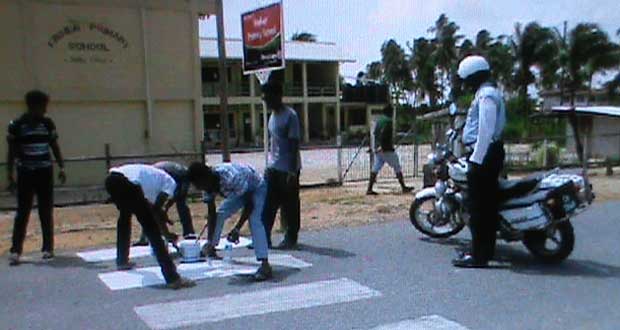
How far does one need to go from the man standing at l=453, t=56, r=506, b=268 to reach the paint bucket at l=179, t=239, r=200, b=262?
8.85ft

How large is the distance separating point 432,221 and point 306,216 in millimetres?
2693

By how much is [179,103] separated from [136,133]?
147 centimetres

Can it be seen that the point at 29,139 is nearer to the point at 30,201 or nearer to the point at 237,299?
the point at 30,201

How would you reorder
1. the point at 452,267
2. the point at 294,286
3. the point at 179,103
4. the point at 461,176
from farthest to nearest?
the point at 179,103
the point at 461,176
the point at 452,267
the point at 294,286

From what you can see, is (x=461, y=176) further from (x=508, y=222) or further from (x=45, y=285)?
(x=45, y=285)

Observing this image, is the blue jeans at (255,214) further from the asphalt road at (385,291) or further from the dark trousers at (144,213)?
the dark trousers at (144,213)

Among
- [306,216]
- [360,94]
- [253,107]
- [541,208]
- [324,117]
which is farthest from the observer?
[324,117]

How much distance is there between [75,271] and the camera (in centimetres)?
650

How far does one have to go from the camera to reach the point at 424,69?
67.9 m

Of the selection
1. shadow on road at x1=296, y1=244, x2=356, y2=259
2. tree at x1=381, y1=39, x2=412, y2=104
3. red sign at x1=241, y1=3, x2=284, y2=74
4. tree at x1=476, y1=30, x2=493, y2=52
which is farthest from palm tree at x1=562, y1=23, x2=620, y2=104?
shadow on road at x1=296, y1=244, x2=356, y2=259

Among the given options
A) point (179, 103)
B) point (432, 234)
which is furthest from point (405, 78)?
point (432, 234)

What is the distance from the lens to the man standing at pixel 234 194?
572 cm

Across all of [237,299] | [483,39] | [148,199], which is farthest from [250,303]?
[483,39]

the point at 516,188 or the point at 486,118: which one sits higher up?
the point at 486,118
